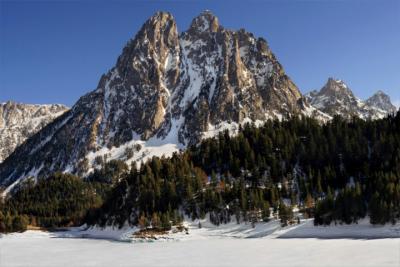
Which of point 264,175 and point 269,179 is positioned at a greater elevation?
point 264,175

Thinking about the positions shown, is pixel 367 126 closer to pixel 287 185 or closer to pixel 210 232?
pixel 287 185

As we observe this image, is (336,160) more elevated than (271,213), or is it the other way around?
(336,160)

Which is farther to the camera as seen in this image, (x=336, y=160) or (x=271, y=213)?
(x=336, y=160)

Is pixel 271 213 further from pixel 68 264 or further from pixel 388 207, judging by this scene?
pixel 68 264

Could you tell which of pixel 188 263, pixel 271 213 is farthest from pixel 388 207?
pixel 188 263

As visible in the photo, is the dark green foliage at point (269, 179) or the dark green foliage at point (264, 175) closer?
the dark green foliage at point (269, 179)

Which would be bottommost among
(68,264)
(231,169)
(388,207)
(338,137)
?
(68,264)

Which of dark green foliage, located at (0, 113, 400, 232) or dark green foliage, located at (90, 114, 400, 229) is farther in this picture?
dark green foliage, located at (90, 114, 400, 229)

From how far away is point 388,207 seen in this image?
9844cm

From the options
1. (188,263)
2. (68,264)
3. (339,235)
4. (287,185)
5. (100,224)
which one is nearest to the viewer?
(188,263)

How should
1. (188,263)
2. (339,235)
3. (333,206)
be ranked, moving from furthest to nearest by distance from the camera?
(333,206) < (339,235) < (188,263)

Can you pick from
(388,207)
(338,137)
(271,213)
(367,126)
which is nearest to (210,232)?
(271,213)

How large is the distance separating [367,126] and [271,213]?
7277cm

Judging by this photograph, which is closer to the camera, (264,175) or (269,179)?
(269,179)
